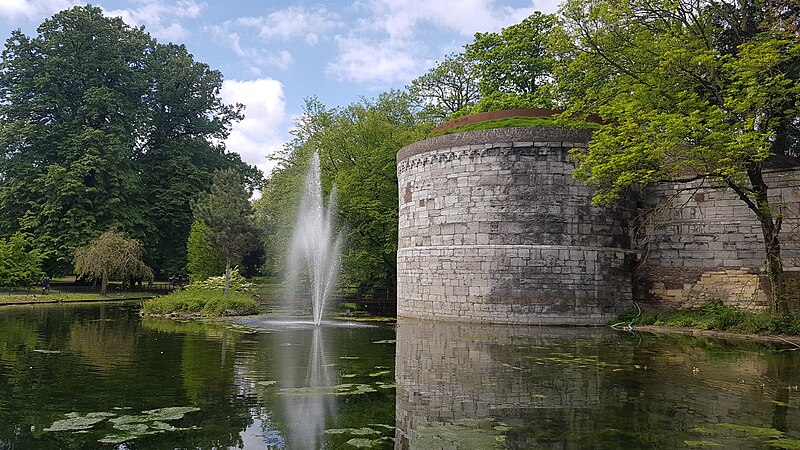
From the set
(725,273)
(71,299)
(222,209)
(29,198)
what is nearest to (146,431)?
(725,273)

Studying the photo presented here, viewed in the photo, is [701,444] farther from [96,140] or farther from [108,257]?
[96,140]

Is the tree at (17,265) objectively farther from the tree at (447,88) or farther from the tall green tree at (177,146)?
the tree at (447,88)

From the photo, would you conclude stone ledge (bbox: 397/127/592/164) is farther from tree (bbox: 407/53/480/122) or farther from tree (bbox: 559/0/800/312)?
tree (bbox: 407/53/480/122)

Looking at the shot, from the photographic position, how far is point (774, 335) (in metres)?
14.4

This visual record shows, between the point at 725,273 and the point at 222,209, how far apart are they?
2051 centimetres

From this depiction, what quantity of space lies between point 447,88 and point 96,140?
69.1 ft

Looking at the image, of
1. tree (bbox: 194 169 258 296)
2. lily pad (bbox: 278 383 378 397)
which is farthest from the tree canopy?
lily pad (bbox: 278 383 378 397)

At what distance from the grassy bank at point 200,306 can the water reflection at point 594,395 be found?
10.3m

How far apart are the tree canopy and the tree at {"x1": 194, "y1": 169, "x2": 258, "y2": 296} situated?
10.8 metres

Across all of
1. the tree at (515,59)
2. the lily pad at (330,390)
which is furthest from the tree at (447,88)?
the lily pad at (330,390)

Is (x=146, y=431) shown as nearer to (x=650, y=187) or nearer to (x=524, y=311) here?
(x=524, y=311)

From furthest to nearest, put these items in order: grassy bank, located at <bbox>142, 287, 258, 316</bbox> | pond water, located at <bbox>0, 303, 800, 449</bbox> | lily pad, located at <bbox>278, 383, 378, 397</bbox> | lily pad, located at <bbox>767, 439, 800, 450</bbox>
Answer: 1. grassy bank, located at <bbox>142, 287, 258, 316</bbox>
2. lily pad, located at <bbox>278, 383, 378, 397</bbox>
3. pond water, located at <bbox>0, 303, 800, 449</bbox>
4. lily pad, located at <bbox>767, 439, 800, 450</bbox>

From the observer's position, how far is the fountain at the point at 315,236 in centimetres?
2625

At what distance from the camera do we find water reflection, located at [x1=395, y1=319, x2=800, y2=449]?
6039 mm
